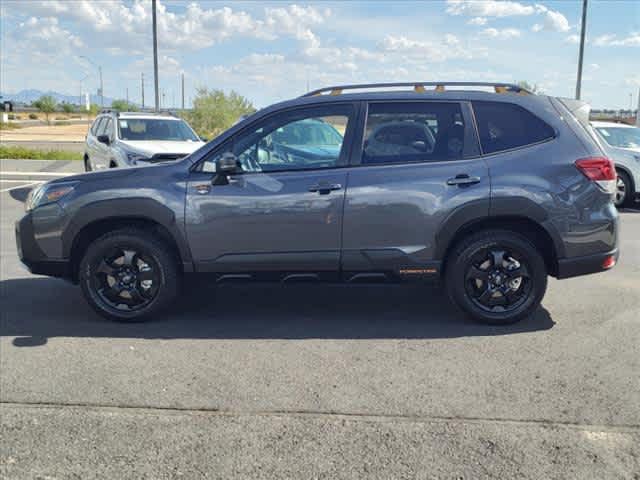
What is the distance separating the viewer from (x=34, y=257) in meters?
5.31

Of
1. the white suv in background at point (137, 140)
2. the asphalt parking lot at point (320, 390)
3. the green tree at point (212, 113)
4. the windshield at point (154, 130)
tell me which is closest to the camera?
the asphalt parking lot at point (320, 390)

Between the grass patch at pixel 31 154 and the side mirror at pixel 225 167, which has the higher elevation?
the side mirror at pixel 225 167

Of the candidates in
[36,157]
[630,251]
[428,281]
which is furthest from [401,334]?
[36,157]

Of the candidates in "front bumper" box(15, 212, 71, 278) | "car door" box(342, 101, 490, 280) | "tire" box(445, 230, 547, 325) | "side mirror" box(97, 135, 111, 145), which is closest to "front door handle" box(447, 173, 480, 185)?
"car door" box(342, 101, 490, 280)

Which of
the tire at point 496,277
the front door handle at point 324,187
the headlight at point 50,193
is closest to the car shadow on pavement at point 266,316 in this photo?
the tire at point 496,277

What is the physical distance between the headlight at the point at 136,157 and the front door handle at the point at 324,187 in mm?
6748

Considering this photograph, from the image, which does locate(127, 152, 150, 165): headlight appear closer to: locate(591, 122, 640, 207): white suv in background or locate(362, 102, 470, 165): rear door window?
locate(362, 102, 470, 165): rear door window

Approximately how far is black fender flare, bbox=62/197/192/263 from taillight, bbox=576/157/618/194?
124 inches

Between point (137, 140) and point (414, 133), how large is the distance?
836cm

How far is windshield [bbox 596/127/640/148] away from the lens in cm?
1233

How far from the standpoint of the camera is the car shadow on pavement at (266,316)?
16.6 ft

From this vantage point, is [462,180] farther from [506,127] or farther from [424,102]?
[424,102]

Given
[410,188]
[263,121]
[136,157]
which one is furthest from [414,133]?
[136,157]

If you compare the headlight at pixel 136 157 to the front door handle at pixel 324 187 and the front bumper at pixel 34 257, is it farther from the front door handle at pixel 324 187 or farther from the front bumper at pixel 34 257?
the front door handle at pixel 324 187
